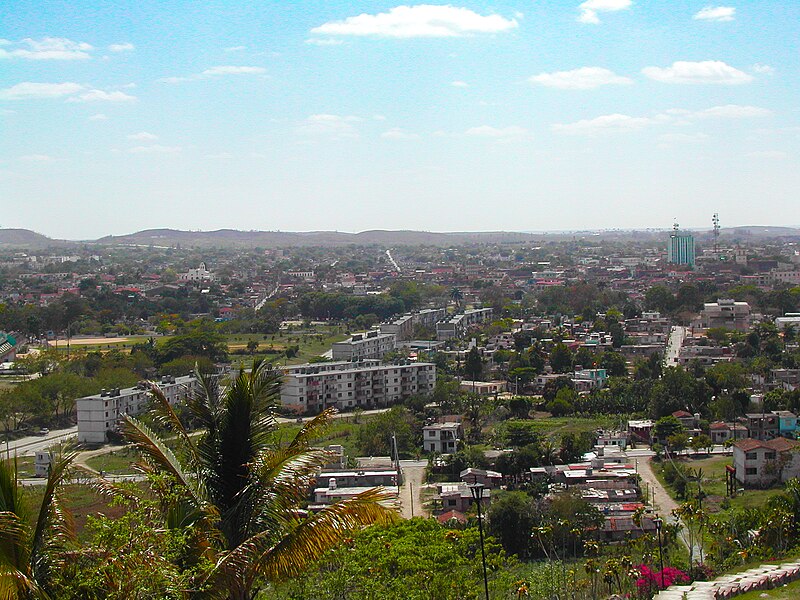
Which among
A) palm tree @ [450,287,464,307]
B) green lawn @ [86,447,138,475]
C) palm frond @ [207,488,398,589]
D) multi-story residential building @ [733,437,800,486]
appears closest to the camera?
palm frond @ [207,488,398,589]

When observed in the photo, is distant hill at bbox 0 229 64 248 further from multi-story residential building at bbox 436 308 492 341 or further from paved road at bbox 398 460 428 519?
paved road at bbox 398 460 428 519

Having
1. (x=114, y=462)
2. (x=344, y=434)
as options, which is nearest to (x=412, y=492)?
(x=344, y=434)

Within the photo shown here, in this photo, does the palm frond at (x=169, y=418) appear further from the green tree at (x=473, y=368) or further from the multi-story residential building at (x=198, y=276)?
the multi-story residential building at (x=198, y=276)

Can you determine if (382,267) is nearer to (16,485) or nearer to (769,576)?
(769,576)

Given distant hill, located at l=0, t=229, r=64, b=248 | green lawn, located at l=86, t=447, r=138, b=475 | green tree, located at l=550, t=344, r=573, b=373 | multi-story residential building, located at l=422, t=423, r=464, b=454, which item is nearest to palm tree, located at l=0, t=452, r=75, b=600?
green lawn, located at l=86, t=447, r=138, b=475

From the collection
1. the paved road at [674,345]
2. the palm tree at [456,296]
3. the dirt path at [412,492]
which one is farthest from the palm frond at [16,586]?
the palm tree at [456,296]

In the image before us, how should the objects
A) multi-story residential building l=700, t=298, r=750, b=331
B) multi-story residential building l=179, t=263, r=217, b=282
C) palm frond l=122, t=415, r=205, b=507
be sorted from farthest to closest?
multi-story residential building l=179, t=263, r=217, b=282
multi-story residential building l=700, t=298, r=750, b=331
palm frond l=122, t=415, r=205, b=507
